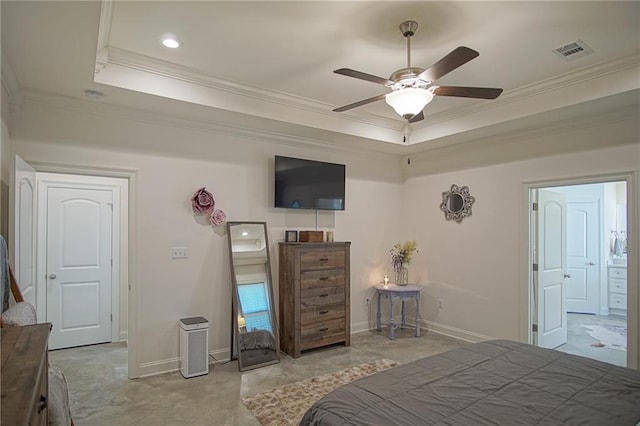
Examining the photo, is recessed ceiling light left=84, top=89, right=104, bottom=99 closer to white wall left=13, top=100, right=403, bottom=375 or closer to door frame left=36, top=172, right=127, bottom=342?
white wall left=13, top=100, right=403, bottom=375

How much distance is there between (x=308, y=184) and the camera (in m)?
4.62

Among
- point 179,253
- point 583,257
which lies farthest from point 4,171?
point 583,257

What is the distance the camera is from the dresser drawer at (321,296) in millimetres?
4238

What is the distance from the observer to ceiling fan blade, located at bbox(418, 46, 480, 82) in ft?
6.76

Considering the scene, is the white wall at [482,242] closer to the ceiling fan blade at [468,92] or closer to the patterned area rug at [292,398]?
the patterned area rug at [292,398]

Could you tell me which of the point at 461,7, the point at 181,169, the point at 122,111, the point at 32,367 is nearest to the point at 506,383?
the point at 32,367

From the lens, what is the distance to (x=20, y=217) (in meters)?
2.77

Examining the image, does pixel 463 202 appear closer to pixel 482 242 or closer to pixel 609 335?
pixel 482 242

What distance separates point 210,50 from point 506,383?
3.14 metres

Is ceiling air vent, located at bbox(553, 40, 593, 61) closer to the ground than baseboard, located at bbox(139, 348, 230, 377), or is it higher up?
higher up

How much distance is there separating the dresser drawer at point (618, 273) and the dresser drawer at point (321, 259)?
5190 mm

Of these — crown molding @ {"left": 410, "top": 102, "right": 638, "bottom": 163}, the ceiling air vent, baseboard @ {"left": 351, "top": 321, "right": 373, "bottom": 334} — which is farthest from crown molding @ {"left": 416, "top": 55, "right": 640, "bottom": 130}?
baseboard @ {"left": 351, "top": 321, "right": 373, "bottom": 334}

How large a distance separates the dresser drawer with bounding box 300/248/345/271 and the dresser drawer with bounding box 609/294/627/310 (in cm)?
528

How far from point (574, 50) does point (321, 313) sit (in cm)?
355
